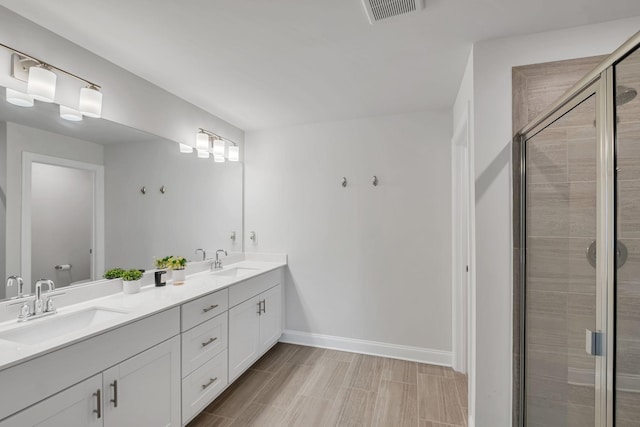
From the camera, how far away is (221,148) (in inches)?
116

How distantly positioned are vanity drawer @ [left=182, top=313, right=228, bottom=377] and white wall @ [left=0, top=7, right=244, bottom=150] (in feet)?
5.09

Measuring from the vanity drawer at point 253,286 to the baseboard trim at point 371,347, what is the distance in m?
0.70

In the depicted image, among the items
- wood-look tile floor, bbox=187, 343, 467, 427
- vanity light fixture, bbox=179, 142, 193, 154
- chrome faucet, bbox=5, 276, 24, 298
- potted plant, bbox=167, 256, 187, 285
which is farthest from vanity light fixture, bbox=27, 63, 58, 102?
wood-look tile floor, bbox=187, 343, 467, 427

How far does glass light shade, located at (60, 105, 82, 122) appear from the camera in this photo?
5.43 ft

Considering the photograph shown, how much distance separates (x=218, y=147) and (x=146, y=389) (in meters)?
2.16

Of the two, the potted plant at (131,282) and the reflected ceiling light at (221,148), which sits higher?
the reflected ceiling light at (221,148)

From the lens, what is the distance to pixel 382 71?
205 cm

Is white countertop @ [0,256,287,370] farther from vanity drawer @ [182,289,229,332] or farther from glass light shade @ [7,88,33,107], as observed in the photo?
glass light shade @ [7,88,33,107]

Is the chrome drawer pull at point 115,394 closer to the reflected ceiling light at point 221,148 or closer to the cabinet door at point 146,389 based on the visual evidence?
the cabinet door at point 146,389

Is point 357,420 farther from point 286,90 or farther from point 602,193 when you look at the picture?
point 286,90

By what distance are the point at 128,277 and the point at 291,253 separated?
1614mm

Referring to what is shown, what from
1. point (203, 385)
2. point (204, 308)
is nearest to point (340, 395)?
point (203, 385)

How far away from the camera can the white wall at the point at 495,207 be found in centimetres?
161

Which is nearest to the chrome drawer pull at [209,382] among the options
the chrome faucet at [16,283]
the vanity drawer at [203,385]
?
the vanity drawer at [203,385]
